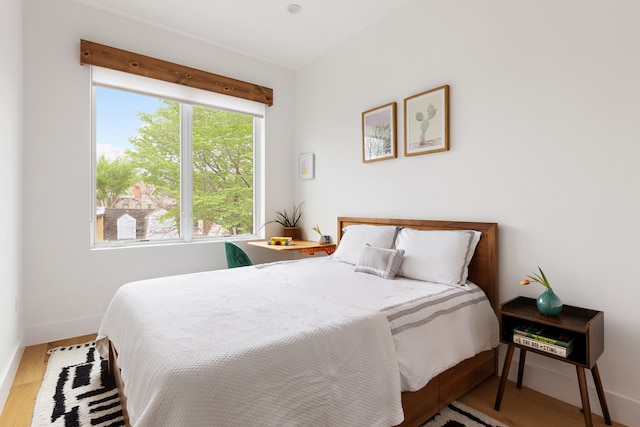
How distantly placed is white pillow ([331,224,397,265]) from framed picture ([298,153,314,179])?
1.19m

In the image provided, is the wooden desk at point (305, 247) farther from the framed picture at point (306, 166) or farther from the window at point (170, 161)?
the framed picture at point (306, 166)

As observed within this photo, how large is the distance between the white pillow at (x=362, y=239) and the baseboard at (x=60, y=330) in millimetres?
2276

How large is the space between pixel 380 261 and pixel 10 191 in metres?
2.58

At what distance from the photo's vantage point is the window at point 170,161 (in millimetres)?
3152

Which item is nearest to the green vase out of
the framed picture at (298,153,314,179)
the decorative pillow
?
the decorative pillow

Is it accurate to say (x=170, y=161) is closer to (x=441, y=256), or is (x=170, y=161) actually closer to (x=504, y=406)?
(x=441, y=256)

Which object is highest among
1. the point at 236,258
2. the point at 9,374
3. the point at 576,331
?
the point at 236,258

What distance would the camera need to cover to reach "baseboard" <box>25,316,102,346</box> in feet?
8.87

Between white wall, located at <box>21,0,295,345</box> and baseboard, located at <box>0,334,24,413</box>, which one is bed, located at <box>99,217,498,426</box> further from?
white wall, located at <box>21,0,295,345</box>

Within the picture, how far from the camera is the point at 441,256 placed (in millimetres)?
2234

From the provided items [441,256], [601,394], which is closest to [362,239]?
[441,256]

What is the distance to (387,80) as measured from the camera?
10.0 feet

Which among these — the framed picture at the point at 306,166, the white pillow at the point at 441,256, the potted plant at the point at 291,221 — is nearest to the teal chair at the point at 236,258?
the potted plant at the point at 291,221

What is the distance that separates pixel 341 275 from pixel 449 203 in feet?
3.32
